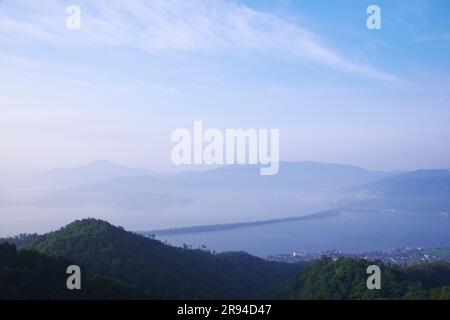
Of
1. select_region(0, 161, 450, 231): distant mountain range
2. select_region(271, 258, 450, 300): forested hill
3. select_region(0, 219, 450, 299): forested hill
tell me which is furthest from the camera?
select_region(0, 161, 450, 231): distant mountain range

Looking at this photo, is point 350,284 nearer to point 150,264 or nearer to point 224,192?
point 150,264

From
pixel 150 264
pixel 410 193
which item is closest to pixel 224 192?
pixel 410 193

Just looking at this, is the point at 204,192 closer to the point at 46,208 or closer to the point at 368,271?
the point at 46,208

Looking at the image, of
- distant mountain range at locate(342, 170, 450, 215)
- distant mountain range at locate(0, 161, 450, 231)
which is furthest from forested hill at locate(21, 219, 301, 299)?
distant mountain range at locate(342, 170, 450, 215)

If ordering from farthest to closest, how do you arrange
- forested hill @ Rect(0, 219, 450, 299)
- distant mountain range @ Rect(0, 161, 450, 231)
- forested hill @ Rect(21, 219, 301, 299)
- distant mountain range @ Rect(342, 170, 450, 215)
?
1. distant mountain range @ Rect(342, 170, 450, 215)
2. distant mountain range @ Rect(0, 161, 450, 231)
3. forested hill @ Rect(21, 219, 301, 299)
4. forested hill @ Rect(0, 219, 450, 299)

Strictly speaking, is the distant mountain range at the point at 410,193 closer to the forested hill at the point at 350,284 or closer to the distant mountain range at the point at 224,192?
the distant mountain range at the point at 224,192

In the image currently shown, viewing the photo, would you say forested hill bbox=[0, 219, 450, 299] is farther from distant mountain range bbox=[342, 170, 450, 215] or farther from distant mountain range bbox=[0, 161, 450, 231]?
distant mountain range bbox=[342, 170, 450, 215]

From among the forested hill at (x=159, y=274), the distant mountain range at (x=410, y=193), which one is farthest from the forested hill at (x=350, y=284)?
the distant mountain range at (x=410, y=193)
